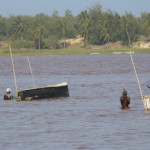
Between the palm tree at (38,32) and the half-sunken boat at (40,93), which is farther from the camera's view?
the palm tree at (38,32)

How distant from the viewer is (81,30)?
161m

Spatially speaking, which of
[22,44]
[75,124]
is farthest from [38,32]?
[75,124]

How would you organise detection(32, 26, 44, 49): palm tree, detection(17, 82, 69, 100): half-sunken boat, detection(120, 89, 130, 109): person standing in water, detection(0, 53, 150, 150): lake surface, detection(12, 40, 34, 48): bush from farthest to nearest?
detection(32, 26, 44, 49): palm tree
detection(12, 40, 34, 48): bush
detection(17, 82, 69, 100): half-sunken boat
detection(120, 89, 130, 109): person standing in water
detection(0, 53, 150, 150): lake surface

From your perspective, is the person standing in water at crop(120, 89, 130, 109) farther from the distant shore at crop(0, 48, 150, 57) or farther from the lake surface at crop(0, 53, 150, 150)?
the distant shore at crop(0, 48, 150, 57)

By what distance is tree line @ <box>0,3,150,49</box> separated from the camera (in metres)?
158

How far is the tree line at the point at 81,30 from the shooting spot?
157750mm

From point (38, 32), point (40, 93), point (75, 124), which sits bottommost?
point (75, 124)

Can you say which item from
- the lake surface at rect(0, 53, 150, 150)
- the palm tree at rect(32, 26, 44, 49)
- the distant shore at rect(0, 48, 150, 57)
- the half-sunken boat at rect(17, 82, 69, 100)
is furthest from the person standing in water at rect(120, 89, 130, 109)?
the palm tree at rect(32, 26, 44, 49)

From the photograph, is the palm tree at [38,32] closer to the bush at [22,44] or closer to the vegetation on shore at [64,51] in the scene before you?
the bush at [22,44]

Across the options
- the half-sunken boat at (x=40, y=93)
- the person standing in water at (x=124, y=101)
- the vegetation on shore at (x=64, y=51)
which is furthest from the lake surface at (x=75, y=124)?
the vegetation on shore at (x=64, y=51)

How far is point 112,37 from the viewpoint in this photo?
161 metres

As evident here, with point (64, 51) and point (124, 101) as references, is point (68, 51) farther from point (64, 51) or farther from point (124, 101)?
point (124, 101)

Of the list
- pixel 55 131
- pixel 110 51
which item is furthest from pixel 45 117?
pixel 110 51

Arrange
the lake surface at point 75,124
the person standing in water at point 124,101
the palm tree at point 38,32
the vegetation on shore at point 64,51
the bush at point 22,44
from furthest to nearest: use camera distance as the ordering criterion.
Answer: the palm tree at point 38,32, the bush at point 22,44, the vegetation on shore at point 64,51, the person standing in water at point 124,101, the lake surface at point 75,124
